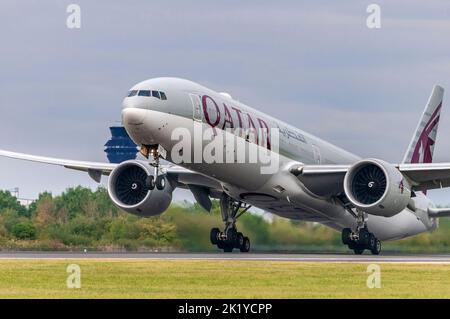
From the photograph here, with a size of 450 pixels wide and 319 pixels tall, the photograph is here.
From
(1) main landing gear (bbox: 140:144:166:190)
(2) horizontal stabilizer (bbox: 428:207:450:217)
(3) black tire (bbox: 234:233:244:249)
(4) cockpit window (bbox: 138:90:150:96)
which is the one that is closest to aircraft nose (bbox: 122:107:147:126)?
(4) cockpit window (bbox: 138:90:150:96)

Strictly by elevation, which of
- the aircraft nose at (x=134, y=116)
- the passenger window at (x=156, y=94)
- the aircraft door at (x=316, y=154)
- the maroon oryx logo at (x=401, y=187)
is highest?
the passenger window at (x=156, y=94)

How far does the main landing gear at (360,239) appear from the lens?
43500mm

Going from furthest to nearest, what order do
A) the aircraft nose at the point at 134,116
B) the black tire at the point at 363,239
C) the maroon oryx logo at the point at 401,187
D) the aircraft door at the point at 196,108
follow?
the black tire at the point at 363,239
the maroon oryx logo at the point at 401,187
the aircraft door at the point at 196,108
the aircraft nose at the point at 134,116

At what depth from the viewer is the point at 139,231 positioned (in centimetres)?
4684

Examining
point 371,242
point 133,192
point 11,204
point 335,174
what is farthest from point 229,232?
point 11,204

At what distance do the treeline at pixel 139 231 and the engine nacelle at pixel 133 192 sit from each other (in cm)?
152

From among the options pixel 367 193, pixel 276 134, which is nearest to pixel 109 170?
pixel 276 134

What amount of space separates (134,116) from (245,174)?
6.03 metres

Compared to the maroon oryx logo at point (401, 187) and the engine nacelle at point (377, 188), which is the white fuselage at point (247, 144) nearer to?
the engine nacelle at point (377, 188)

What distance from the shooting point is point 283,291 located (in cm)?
2172

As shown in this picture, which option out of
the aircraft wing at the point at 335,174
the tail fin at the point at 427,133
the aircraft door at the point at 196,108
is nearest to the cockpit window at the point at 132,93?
the aircraft door at the point at 196,108

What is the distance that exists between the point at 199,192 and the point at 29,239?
771 cm
